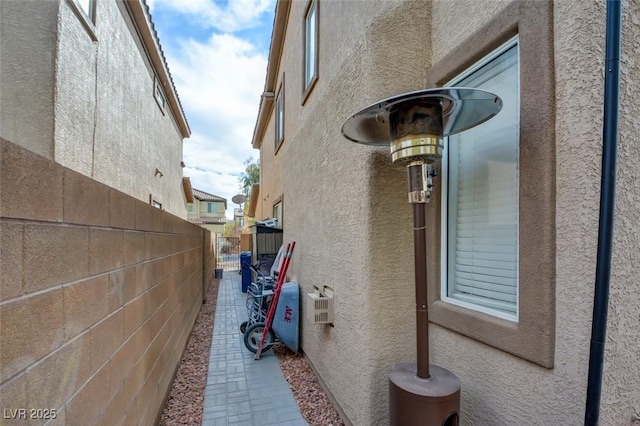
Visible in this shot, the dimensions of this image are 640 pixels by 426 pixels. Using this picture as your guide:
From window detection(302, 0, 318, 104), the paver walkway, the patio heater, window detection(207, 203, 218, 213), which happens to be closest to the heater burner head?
the patio heater

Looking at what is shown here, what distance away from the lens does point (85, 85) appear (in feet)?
16.9

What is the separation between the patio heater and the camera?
6.74 ft

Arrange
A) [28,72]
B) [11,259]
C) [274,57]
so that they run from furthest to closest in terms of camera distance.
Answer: [274,57] → [28,72] → [11,259]

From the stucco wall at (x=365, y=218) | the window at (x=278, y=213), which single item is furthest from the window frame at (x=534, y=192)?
the window at (x=278, y=213)

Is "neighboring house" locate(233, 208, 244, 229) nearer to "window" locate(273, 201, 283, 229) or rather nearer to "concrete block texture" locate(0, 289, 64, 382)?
"window" locate(273, 201, 283, 229)

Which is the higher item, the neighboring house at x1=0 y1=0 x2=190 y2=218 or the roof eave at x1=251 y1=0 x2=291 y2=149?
the roof eave at x1=251 y1=0 x2=291 y2=149

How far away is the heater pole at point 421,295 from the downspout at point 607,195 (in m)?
0.94

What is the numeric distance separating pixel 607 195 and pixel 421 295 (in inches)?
49.0

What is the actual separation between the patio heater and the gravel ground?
166 cm

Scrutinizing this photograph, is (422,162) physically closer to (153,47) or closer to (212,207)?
(153,47)

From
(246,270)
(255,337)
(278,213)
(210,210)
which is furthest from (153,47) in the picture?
(210,210)

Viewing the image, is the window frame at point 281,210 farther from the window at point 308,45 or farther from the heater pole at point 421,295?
the heater pole at point 421,295

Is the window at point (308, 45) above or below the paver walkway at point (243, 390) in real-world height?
above

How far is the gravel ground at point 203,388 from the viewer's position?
3.55m
